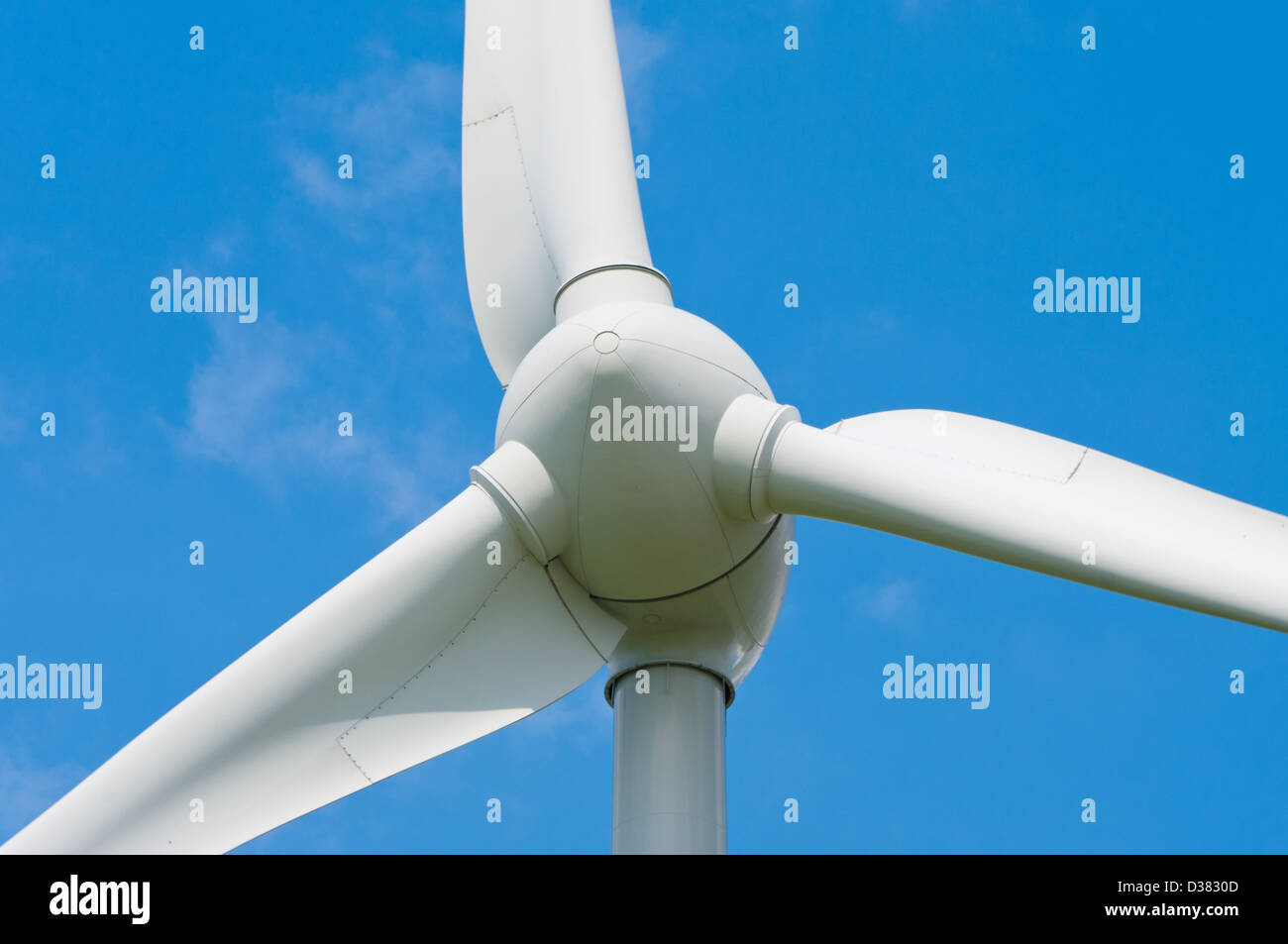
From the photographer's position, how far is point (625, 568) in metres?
12.8

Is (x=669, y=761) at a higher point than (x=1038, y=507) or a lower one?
lower

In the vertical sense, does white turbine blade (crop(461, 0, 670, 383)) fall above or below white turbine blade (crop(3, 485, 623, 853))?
above

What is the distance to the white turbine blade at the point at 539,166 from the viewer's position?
Result: 48.1ft

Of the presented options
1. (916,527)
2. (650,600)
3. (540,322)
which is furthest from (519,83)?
(916,527)

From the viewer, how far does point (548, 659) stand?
1290 centimetres

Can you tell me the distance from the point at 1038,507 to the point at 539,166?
6010 mm

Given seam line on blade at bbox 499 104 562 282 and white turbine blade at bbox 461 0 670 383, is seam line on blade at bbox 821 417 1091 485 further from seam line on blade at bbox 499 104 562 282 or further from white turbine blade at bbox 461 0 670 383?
seam line on blade at bbox 499 104 562 282

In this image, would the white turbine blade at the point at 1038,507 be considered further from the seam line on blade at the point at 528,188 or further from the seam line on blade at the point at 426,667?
the seam line on blade at the point at 528,188

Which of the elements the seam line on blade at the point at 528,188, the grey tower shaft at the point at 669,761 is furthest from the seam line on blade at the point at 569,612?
the seam line on blade at the point at 528,188

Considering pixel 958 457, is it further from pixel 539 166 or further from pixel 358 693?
pixel 539 166

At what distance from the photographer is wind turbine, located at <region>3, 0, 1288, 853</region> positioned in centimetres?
1134

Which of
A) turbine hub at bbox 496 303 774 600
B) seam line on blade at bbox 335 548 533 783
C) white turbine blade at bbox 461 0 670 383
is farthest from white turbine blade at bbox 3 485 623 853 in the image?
white turbine blade at bbox 461 0 670 383

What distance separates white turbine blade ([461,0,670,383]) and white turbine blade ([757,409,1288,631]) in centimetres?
286

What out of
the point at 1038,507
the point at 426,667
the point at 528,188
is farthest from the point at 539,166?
the point at 1038,507
